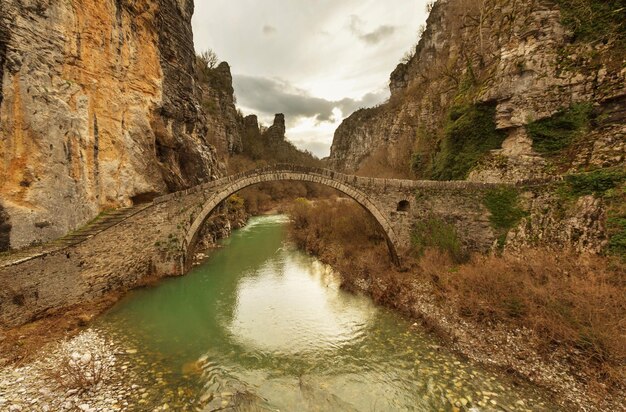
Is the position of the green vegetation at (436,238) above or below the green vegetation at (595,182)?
below

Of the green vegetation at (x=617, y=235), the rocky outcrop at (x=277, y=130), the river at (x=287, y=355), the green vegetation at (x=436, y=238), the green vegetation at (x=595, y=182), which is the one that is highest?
the rocky outcrop at (x=277, y=130)

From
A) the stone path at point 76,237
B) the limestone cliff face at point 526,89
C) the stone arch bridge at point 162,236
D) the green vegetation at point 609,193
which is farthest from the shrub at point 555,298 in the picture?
the stone path at point 76,237

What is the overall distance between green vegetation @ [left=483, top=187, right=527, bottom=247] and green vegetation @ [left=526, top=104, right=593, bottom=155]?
3.20 meters

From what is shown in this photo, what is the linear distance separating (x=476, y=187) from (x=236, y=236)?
52.2 ft

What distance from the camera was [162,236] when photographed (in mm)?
10633

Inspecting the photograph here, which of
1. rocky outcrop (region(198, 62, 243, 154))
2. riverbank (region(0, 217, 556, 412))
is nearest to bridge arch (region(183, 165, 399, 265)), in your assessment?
riverbank (region(0, 217, 556, 412))

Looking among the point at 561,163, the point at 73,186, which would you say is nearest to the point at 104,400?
the point at 73,186

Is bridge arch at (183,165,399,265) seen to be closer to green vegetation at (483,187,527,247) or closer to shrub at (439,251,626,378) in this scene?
green vegetation at (483,187,527,247)

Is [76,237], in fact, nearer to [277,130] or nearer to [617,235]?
[617,235]

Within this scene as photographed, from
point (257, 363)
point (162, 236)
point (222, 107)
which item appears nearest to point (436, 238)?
point (257, 363)

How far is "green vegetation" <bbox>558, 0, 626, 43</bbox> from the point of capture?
9.84m

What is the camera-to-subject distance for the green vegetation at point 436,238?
10281 millimetres

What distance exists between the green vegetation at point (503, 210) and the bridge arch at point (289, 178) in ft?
11.6

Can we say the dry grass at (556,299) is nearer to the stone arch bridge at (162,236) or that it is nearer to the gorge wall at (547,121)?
the gorge wall at (547,121)
